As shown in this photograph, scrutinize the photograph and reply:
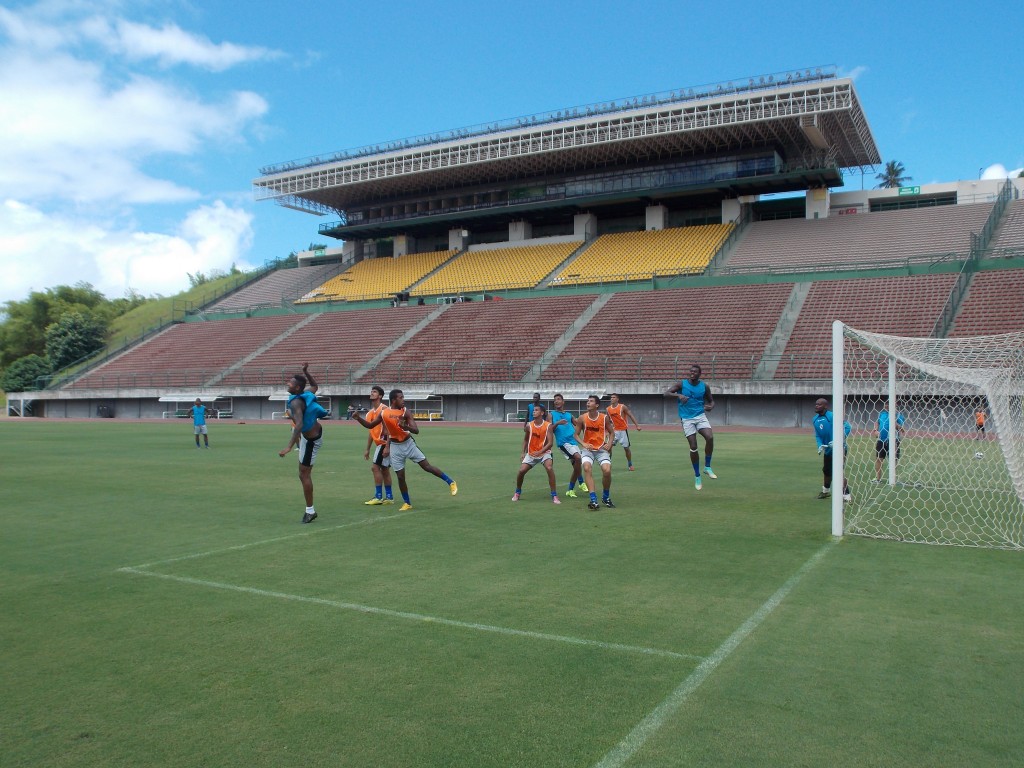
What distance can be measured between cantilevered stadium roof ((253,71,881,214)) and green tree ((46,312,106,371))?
17.9 metres

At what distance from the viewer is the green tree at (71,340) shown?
61.8 m

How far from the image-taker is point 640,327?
41.7 m

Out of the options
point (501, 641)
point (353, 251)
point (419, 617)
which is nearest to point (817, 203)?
point (353, 251)

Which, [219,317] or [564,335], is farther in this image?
[219,317]

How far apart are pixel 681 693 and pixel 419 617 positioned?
232cm

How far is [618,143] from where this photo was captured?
52500 mm

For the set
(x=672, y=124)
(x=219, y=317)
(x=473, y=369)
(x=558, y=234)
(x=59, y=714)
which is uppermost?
(x=672, y=124)

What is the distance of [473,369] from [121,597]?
35.1 meters

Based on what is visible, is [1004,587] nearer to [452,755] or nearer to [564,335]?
[452,755]

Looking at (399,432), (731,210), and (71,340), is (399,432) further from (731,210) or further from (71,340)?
(71,340)

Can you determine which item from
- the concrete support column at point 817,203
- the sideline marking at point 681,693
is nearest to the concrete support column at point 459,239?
the concrete support column at point 817,203

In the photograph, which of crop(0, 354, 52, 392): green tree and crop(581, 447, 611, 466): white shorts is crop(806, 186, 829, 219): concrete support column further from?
crop(0, 354, 52, 392): green tree

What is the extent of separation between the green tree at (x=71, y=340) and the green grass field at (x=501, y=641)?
5795 centimetres

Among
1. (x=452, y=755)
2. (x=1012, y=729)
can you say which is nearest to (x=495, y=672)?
(x=452, y=755)
